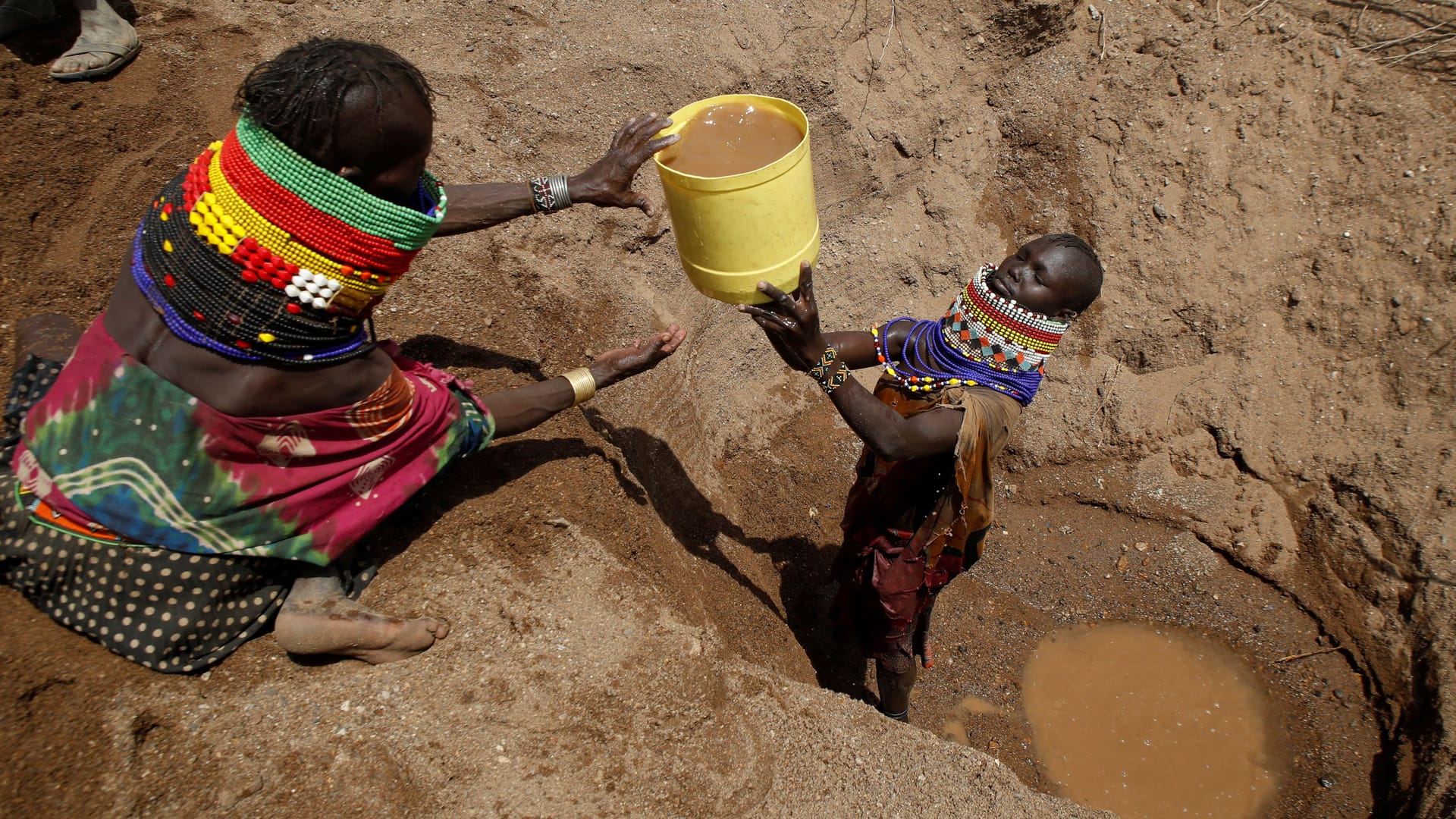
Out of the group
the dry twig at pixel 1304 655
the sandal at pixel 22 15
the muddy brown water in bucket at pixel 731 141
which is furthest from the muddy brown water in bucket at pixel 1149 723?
the sandal at pixel 22 15

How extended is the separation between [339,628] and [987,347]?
191cm

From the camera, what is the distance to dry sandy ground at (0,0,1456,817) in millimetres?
2115

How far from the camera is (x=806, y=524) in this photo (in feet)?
13.5

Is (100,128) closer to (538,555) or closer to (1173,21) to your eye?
(538,555)

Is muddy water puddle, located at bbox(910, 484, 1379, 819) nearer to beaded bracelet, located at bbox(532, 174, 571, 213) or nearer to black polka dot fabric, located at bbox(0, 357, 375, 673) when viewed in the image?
beaded bracelet, located at bbox(532, 174, 571, 213)

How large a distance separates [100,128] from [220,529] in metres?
2.09

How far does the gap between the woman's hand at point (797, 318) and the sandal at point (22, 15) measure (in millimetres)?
3204

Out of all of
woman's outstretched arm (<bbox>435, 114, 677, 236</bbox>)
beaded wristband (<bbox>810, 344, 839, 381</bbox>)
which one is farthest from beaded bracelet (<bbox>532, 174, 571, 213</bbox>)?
beaded wristband (<bbox>810, 344, 839, 381</bbox>)

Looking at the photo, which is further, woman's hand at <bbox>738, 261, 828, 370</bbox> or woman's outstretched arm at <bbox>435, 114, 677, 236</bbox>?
woman's outstretched arm at <bbox>435, 114, 677, 236</bbox>

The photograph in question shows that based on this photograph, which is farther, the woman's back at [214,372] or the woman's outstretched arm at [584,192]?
the woman's outstretched arm at [584,192]

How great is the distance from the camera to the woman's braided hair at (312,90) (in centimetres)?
166

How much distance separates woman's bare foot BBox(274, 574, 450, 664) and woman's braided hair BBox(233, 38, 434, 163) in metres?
1.13

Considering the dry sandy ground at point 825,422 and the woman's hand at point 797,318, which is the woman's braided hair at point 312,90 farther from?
the dry sandy ground at point 825,422

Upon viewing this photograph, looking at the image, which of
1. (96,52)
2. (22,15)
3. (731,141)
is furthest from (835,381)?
(22,15)
